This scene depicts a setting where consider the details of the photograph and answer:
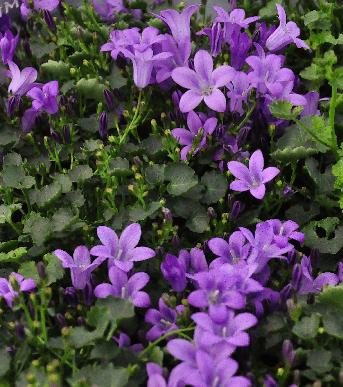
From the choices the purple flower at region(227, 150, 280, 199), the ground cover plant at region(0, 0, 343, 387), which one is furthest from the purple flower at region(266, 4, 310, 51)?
the purple flower at region(227, 150, 280, 199)

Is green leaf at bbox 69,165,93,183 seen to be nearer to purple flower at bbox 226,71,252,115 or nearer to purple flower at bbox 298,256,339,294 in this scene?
purple flower at bbox 226,71,252,115

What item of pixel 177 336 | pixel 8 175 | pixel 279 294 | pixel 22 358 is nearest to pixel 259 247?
pixel 279 294

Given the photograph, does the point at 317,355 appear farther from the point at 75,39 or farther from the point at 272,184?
the point at 75,39

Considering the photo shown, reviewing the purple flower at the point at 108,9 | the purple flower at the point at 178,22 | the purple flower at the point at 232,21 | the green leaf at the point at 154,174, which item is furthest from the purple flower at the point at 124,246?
the purple flower at the point at 108,9

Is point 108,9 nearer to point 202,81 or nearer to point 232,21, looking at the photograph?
point 232,21

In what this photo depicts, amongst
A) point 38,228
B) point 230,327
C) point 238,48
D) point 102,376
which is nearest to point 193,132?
point 238,48

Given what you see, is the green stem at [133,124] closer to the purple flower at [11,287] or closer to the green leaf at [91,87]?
the green leaf at [91,87]
